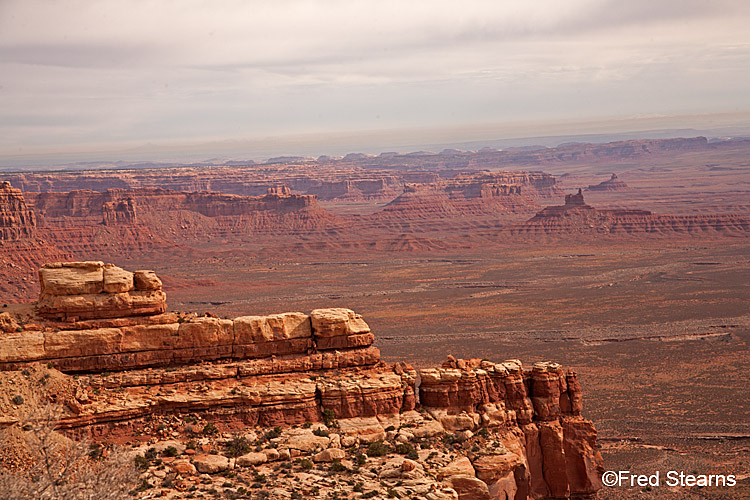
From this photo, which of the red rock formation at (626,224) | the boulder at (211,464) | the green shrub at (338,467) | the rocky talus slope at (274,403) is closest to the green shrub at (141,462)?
the rocky talus slope at (274,403)

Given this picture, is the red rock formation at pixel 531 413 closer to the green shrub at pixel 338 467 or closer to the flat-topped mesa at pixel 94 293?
the green shrub at pixel 338 467

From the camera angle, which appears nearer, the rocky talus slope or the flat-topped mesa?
the rocky talus slope

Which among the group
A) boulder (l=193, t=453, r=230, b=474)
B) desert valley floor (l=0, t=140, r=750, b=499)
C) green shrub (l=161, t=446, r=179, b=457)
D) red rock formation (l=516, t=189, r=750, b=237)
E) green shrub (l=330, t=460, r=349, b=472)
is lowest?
desert valley floor (l=0, t=140, r=750, b=499)

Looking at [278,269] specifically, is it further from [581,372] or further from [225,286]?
[581,372]

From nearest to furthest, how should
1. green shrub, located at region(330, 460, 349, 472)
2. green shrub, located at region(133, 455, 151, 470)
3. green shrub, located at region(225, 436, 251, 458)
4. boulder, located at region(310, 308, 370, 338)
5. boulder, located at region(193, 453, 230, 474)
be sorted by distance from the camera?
1. green shrub, located at region(133, 455, 151, 470)
2. boulder, located at region(193, 453, 230, 474)
3. green shrub, located at region(330, 460, 349, 472)
4. green shrub, located at region(225, 436, 251, 458)
5. boulder, located at region(310, 308, 370, 338)

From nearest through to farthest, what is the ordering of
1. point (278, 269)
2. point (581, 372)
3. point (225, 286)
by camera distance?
point (581, 372) → point (225, 286) → point (278, 269)

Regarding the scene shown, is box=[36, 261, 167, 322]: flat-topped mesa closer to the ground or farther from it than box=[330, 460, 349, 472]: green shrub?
farther from it

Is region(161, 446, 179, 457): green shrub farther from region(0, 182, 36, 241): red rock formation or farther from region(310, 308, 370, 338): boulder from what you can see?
region(0, 182, 36, 241): red rock formation

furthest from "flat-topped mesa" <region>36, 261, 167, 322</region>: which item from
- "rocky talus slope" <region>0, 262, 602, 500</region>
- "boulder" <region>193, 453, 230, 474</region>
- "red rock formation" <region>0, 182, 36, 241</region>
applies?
"red rock formation" <region>0, 182, 36, 241</region>

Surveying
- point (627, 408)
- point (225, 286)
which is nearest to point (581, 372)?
point (627, 408)
